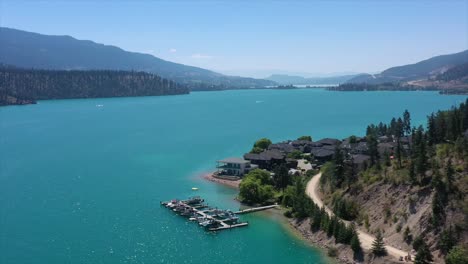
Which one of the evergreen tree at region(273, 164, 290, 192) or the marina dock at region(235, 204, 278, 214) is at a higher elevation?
the evergreen tree at region(273, 164, 290, 192)

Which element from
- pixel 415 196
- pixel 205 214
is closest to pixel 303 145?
pixel 205 214

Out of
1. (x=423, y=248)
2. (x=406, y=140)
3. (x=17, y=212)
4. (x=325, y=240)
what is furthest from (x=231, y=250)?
(x=406, y=140)

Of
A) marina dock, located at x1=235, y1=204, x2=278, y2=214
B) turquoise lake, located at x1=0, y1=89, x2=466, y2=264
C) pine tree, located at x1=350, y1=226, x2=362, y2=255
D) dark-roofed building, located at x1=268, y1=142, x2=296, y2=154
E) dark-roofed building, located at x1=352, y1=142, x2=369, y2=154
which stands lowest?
turquoise lake, located at x1=0, y1=89, x2=466, y2=264

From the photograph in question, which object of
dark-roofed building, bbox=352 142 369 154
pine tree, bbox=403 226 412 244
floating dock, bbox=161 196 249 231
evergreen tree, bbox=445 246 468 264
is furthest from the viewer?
dark-roofed building, bbox=352 142 369 154

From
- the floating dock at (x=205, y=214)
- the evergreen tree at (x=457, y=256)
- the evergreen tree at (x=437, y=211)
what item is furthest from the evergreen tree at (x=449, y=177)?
A: the floating dock at (x=205, y=214)

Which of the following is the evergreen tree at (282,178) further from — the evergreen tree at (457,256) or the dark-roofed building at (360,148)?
the evergreen tree at (457,256)

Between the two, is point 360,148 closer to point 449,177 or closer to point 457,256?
point 449,177

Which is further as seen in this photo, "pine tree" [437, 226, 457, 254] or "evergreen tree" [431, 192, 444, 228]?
"evergreen tree" [431, 192, 444, 228]

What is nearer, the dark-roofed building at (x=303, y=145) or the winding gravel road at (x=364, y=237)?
the winding gravel road at (x=364, y=237)

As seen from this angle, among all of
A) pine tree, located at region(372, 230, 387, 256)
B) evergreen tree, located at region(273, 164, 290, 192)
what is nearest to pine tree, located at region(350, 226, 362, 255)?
pine tree, located at region(372, 230, 387, 256)

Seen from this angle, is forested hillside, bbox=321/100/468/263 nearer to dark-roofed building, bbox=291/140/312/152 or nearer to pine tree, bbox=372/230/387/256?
pine tree, bbox=372/230/387/256
